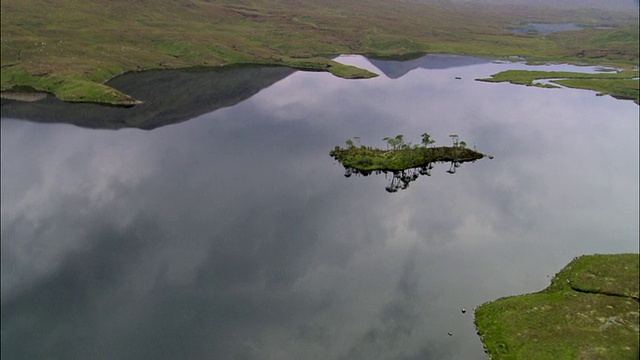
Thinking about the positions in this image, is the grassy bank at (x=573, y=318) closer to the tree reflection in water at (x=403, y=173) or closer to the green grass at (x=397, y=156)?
the tree reflection in water at (x=403, y=173)

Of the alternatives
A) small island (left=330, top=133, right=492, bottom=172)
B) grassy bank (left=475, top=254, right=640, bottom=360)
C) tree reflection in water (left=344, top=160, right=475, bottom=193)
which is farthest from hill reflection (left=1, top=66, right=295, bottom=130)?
grassy bank (left=475, top=254, right=640, bottom=360)

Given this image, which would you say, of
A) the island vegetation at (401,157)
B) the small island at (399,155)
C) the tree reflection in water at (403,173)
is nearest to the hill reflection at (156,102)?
the small island at (399,155)

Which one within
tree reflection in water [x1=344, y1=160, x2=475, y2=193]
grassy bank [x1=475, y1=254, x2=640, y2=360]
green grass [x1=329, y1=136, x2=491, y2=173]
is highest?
green grass [x1=329, y1=136, x2=491, y2=173]

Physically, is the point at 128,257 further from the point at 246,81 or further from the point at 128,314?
the point at 246,81

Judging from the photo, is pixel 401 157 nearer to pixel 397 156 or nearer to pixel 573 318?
pixel 397 156

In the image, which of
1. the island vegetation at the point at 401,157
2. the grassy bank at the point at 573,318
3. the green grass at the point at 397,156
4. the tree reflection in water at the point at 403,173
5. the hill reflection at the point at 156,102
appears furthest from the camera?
the hill reflection at the point at 156,102

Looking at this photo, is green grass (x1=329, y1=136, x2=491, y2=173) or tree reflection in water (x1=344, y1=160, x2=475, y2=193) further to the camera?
green grass (x1=329, y1=136, x2=491, y2=173)

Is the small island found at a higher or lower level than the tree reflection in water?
higher

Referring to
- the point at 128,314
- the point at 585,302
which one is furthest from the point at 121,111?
the point at 585,302

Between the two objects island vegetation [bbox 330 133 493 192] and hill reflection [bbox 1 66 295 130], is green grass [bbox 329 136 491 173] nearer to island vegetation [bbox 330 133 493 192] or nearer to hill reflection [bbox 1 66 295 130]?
island vegetation [bbox 330 133 493 192]
